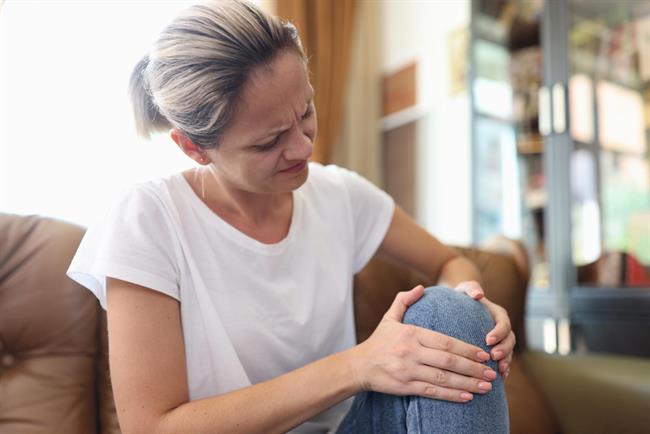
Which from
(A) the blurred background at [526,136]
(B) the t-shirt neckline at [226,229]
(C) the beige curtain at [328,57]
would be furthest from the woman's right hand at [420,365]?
(C) the beige curtain at [328,57]

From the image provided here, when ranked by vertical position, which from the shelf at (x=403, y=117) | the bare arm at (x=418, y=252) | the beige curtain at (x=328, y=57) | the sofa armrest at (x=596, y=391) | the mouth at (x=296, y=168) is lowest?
the sofa armrest at (x=596, y=391)

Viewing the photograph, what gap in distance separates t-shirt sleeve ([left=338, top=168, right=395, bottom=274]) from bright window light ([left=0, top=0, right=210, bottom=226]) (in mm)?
835

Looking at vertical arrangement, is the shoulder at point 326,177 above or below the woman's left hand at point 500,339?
above

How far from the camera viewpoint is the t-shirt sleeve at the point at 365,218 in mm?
1067

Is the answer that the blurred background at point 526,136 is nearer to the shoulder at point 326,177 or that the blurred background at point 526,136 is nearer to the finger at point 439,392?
the shoulder at point 326,177

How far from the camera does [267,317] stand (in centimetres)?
87

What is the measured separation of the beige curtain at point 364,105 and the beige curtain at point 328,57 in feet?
0.31

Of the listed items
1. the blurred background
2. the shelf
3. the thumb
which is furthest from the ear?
the shelf

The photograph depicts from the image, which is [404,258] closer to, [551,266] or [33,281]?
[33,281]

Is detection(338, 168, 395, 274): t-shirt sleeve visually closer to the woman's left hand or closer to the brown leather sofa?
the woman's left hand

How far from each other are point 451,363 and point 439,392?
0.12 feet

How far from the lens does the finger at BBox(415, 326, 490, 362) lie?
0.70 metres

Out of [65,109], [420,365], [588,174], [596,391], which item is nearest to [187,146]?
[420,365]

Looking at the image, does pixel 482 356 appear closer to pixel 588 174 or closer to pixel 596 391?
pixel 596 391
